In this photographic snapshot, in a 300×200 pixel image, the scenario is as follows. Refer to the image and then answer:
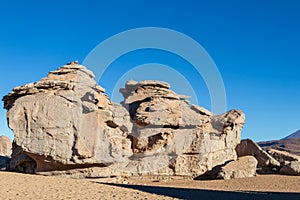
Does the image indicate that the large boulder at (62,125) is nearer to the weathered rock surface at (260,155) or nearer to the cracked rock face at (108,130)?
the cracked rock face at (108,130)

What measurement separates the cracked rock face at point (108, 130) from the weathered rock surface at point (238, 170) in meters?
2.12

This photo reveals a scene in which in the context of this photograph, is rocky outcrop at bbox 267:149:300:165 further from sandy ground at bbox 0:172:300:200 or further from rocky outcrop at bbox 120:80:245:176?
sandy ground at bbox 0:172:300:200

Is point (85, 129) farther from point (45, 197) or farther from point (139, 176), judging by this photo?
point (45, 197)

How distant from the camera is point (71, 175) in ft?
70.3

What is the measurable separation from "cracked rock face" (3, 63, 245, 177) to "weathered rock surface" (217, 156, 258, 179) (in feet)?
6.95

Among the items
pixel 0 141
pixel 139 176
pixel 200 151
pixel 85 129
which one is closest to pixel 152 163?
pixel 139 176

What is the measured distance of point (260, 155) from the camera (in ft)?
90.3

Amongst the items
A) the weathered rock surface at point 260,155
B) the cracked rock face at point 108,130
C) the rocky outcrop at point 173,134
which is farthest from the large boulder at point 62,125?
the weathered rock surface at point 260,155

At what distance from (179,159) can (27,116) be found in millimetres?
10494

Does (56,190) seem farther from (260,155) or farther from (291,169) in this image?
(260,155)

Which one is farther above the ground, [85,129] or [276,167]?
[85,129]

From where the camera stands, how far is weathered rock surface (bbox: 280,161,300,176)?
2367cm

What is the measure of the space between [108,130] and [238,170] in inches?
346

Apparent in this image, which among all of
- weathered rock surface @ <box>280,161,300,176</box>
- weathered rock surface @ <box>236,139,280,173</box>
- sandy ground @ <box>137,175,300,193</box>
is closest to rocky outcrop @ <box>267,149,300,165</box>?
weathered rock surface @ <box>236,139,280,173</box>
